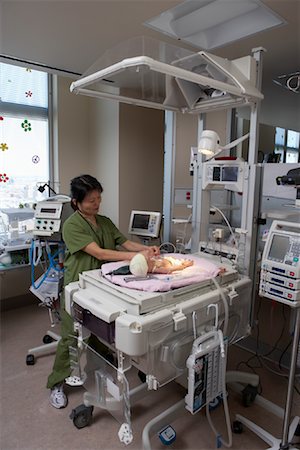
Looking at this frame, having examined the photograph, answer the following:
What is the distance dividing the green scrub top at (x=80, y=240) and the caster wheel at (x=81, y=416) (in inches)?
28.0

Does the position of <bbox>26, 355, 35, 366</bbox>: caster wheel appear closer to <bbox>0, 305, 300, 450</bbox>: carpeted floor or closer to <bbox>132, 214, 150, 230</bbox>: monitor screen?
<bbox>0, 305, 300, 450</bbox>: carpeted floor

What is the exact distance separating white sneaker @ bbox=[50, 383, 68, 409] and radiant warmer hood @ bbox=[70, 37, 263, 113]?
1.74 metres

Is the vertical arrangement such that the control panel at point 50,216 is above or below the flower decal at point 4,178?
below

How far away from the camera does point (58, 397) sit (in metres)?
2.06

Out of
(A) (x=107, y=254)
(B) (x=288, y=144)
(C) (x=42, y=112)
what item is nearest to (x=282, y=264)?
(A) (x=107, y=254)

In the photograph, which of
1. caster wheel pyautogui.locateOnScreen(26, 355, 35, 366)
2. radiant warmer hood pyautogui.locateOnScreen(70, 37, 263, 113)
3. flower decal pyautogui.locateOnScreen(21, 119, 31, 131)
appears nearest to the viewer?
radiant warmer hood pyautogui.locateOnScreen(70, 37, 263, 113)

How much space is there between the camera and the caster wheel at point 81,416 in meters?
1.88

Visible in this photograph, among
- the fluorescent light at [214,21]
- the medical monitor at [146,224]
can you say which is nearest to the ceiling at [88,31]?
the fluorescent light at [214,21]

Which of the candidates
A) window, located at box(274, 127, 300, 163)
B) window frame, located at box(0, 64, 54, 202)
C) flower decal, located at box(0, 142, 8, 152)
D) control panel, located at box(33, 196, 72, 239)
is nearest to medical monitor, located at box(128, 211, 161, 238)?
control panel, located at box(33, 196, 72, 239)

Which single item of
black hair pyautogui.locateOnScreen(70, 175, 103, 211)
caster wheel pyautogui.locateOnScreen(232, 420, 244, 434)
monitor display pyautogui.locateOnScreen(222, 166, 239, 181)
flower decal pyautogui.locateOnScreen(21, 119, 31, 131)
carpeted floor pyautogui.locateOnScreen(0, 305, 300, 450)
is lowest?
carpeted floor pyautogui.locateOnScreen(0, 305, 300, 450)

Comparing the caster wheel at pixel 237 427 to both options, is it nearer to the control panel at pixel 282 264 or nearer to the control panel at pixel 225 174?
the control panel at pixel 282 264

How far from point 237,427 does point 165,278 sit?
1.04 meters

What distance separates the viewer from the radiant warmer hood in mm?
1318

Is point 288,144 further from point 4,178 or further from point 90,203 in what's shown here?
point 90,203
